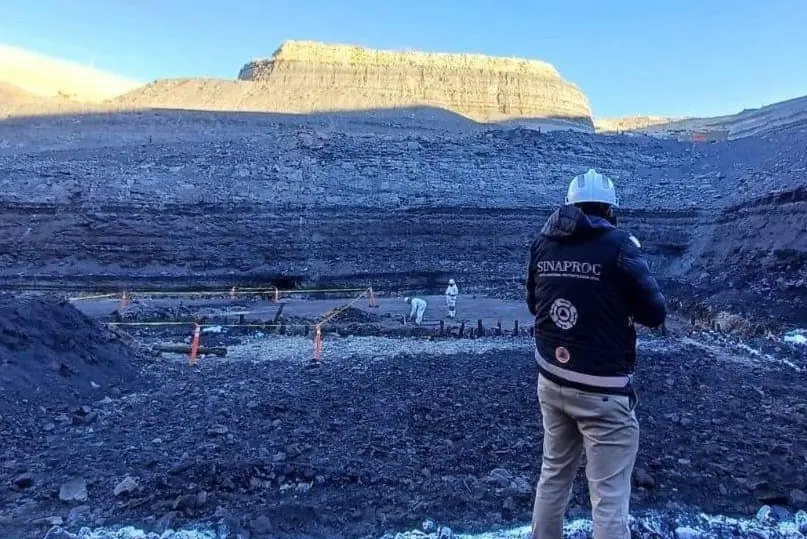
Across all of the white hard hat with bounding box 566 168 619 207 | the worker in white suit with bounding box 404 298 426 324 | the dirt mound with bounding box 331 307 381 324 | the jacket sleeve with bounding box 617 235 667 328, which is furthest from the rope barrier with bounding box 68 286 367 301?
the jacket sleeve with bounding box 617 235 667 328

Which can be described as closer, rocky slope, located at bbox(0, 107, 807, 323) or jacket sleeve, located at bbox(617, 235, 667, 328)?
jacket sleeve, located at bbox(617, 235, 667, 328)

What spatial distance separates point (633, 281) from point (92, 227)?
2390 centimetres

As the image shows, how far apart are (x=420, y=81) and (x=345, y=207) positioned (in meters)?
33.4

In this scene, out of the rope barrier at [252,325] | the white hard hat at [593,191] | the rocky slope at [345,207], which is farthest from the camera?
the rocky slope at [345,207]

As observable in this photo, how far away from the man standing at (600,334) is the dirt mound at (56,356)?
18.1 ft

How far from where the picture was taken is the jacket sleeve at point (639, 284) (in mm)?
2926

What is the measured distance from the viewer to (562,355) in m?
3.09

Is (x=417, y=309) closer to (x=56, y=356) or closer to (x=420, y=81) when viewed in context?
(x=56, y=356)

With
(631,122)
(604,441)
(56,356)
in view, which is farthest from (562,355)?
(631,122)

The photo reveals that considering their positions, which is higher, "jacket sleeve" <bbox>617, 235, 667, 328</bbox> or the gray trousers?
"jacket sleeve" <bbox>617, 235, 667, 328</bbox>

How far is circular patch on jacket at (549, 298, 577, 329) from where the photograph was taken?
3.05m

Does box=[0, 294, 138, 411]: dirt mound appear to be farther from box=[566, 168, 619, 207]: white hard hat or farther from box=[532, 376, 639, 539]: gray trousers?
box=[566, 168, 619, 207]: white hard hat

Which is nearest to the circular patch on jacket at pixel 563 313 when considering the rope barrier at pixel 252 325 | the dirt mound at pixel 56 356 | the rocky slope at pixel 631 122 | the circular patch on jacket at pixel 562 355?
the circular patch on jacket at pixel 562 355

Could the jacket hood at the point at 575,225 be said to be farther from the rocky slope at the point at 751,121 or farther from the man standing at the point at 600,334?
the rocky slope at the point at 751,121
